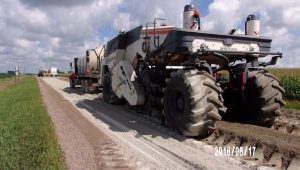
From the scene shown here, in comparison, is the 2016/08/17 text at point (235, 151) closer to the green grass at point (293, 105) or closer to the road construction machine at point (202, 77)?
the road construction machine at point (202, 77)

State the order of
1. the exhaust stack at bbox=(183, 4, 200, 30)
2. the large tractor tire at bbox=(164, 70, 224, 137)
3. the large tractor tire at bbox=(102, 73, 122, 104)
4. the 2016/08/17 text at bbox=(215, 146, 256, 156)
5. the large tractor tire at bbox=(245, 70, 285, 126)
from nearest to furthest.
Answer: the 2016/08/17 text at bbox=(215, 146, 256, 156) → the large tractor tire at bbox=(164, 70, 224, 137) → the large tractor tire at bbox=(245, 70, 285, 126) → the exhaust stack at bbox=(183, 4, 200, 30) → the large tractor tire at bbox=(102, 73, 122, 104)

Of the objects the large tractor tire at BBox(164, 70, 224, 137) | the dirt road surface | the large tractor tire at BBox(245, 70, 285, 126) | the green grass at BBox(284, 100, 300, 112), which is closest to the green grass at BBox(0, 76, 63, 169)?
the dirt road surface

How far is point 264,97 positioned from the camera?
9180mm

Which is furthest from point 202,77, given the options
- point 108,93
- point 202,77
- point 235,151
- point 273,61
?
point 108,93

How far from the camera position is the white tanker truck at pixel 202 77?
26.9 ft

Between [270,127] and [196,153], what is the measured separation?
3158 mm

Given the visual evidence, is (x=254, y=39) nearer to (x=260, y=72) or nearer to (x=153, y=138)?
(x=260, y=72)

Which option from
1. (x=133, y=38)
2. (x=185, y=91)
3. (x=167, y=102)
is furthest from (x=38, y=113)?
(x=185, y=91)

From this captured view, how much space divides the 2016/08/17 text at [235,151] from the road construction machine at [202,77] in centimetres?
86

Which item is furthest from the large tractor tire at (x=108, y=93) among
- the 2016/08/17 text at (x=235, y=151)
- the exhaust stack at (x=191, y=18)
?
the 2016/08/17 text at (x=235, y=151)

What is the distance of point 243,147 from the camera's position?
7.36 m

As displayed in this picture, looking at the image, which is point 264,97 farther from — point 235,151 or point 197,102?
point 235,151

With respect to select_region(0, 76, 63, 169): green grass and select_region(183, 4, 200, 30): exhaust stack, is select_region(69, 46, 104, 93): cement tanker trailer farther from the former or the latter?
select_region(183, 4, 200, 30): exhaust stack

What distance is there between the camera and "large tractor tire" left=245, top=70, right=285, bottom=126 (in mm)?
9188
